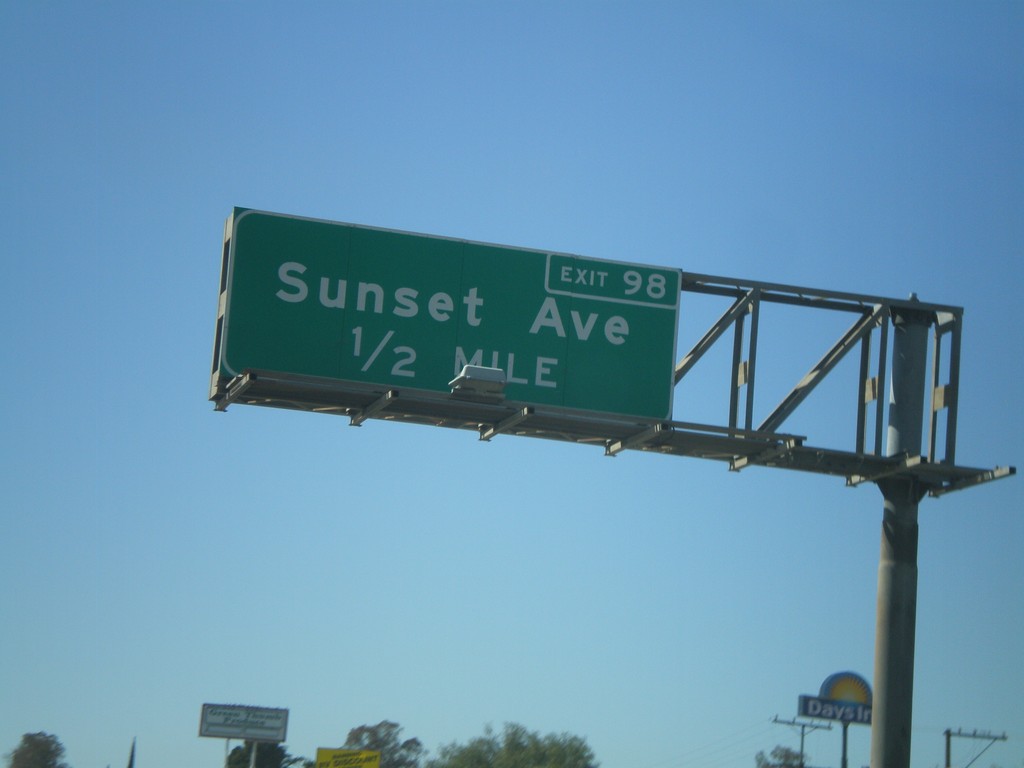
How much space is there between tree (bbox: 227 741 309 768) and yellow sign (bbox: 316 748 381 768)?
4.70 meters

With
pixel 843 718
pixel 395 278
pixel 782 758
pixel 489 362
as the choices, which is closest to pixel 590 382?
pixel 489 362

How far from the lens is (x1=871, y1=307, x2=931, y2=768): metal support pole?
19.3m

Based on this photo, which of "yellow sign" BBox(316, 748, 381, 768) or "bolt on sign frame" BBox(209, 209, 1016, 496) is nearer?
"bolt on sign frame" BBox(209, 209, 1016, 496)

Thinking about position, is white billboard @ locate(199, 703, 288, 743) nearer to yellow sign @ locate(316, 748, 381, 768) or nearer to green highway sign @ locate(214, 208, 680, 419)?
yellow sign @ locate(316, 748, 381, 768)

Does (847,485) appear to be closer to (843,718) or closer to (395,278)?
(395,278)

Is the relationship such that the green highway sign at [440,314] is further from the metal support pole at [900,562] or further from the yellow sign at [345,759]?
the yellow sign at [345,759]

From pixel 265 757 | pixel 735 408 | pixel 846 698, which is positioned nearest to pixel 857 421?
pixel 735 408

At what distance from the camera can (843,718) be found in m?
47.4

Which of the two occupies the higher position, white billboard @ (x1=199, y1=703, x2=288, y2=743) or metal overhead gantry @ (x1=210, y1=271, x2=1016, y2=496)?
metal overhead gantry @ (x1=210, y1=271, x2=1016, y2=496)

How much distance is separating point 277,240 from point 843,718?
33.8 meters

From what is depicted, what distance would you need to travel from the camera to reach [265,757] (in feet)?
182

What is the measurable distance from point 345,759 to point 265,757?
18.9ft

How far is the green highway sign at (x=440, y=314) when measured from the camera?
17812 mm

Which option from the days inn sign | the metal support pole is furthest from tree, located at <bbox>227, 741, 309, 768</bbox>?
the metal support pole
